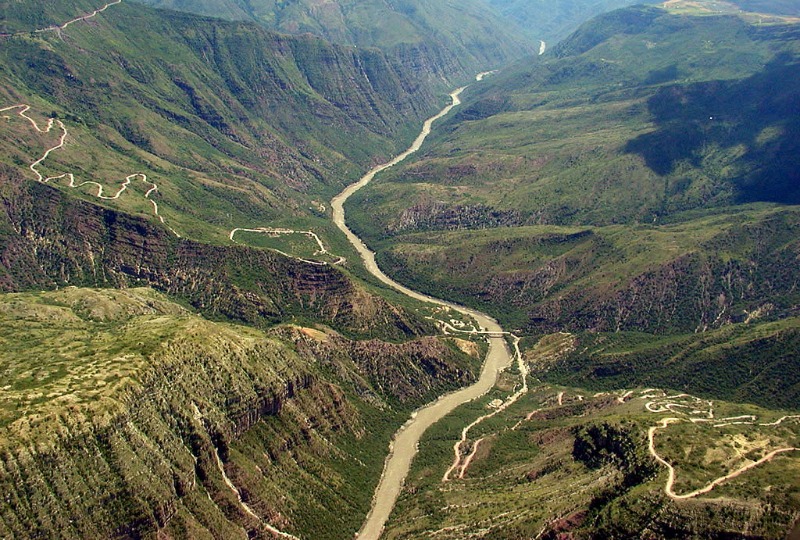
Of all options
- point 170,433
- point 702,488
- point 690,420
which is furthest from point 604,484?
point 170,433

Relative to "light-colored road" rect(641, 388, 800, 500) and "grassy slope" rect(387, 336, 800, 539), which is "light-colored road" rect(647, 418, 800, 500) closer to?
"light-colored road" rect(641, 388, 800, 500)

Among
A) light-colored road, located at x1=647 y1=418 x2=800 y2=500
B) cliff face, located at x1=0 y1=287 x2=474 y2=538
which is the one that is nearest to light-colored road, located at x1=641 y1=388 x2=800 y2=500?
light-colored road, located at x1=647 y1=418 x2=800 y2=500

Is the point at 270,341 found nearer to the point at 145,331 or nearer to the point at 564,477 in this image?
the point at 145,331

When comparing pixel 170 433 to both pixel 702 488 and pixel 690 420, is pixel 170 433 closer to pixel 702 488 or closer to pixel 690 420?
pixel 702 488

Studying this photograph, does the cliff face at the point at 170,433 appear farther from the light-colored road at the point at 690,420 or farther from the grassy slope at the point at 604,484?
the light-colored road at the point at 690,420

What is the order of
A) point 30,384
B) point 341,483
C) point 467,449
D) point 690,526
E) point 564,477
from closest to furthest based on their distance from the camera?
point 690,526 < point 30,384 < point 564,477 < point 341,483 < point 467,449

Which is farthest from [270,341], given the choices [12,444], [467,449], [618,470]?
[618,470]

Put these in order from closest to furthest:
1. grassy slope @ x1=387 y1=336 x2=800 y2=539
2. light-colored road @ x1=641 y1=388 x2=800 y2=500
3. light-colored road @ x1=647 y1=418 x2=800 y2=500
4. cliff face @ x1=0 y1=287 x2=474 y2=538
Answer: grassy slope @ x1=387 y1=336 x2=800 y2=539 < light-colored road @ x1=647 y1=418 x2=800 y2=500 < cliff face @ x1=0 y1=287 x2=474 y2=538 < light-colored road @ x1=641 y1=388 x2=800 y2=500

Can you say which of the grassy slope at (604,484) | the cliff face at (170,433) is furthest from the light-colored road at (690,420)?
the cliff face at (170,433)
